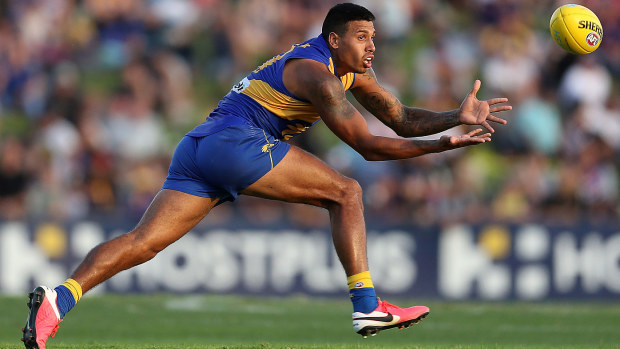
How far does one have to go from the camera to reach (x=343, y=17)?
7.07 meters

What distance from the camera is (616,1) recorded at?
16.3 metres

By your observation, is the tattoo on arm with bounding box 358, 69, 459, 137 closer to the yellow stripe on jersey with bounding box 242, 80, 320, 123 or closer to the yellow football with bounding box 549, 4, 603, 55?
the yellow stripe on jersey with bounding box 242, 80, 320, 123

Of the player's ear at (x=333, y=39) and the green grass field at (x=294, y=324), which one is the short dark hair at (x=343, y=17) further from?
the green grass field at (x=294, y=324)

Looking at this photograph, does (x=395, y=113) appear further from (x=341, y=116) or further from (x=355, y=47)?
(x=341, y=116)

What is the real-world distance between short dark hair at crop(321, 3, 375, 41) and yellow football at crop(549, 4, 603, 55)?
1.88 m

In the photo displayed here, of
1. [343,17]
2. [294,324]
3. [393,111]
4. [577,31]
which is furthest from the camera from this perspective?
[294,324]

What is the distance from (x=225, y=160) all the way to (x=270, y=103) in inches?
21.0

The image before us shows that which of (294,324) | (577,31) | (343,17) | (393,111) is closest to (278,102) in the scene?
(343,17)

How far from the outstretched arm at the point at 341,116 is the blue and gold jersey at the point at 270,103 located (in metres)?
0.15

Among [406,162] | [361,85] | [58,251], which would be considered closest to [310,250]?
[406,162]

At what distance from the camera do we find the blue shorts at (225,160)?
676 cm

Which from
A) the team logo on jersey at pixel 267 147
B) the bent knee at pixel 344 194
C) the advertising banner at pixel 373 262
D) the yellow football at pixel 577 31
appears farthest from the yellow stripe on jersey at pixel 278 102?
the advertising banner at pixel 373 262

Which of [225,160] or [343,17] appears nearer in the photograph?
[225,160]

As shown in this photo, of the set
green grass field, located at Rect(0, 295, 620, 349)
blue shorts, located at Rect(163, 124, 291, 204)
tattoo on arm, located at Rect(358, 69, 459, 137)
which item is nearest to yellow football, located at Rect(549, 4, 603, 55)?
tattoo on arm, located at Rect(358, 69, 459, 137)
